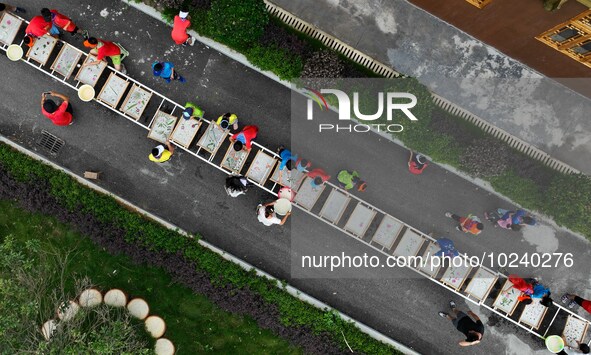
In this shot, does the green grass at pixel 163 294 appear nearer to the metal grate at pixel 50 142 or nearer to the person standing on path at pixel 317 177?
the metal grate at pixel 50 142

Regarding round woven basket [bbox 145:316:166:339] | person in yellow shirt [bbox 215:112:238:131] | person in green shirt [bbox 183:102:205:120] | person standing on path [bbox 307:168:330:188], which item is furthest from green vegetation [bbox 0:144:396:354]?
person in yellow shirt [bbox 215:112:238:131]

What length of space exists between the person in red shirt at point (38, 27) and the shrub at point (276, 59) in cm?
631

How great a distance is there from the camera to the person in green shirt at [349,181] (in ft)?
49.0

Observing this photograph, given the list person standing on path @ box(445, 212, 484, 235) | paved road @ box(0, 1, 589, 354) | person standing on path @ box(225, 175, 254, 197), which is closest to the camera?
person standing on path @ box(225, 175, 254, 197)

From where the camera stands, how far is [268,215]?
14664 millimetres

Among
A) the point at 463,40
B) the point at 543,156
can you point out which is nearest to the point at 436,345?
the point at 543,156

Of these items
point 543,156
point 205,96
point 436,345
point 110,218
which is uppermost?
point 543,156

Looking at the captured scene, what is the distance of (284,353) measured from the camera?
1527 cm

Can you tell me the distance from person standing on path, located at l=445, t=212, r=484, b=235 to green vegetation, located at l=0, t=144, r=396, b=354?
488 cm

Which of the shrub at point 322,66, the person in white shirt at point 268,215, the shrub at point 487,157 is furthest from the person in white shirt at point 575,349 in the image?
the shrub at point 322,66

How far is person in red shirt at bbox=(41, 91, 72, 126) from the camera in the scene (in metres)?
14.0

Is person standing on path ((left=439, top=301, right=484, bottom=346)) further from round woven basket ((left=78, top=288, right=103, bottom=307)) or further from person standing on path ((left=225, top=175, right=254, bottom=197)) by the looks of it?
round woven basket ((left=78, top=288, right=103, bottom=307))

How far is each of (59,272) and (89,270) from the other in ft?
3.19

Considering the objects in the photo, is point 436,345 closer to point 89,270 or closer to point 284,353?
point 284,353
